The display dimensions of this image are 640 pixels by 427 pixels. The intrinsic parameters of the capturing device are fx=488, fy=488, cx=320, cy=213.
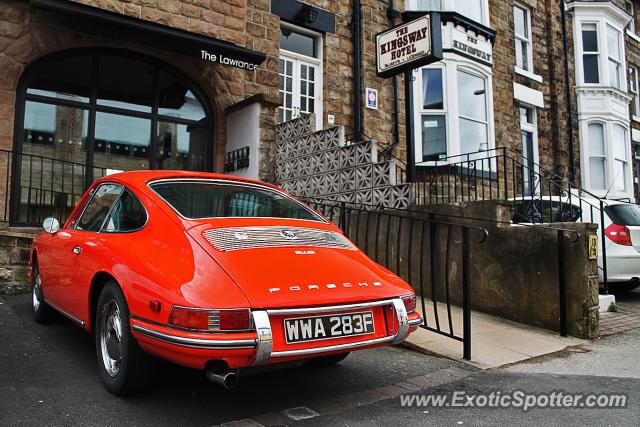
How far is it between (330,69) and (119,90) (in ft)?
15.2

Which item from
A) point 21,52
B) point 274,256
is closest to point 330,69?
point 21,52

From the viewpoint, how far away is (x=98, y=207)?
406 cm

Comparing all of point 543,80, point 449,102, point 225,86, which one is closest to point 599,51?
point 543,80

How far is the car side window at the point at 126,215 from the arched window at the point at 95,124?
172 inches

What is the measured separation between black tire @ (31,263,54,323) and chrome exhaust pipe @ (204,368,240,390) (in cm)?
289

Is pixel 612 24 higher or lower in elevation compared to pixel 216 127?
higher

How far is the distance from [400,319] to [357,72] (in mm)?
9222

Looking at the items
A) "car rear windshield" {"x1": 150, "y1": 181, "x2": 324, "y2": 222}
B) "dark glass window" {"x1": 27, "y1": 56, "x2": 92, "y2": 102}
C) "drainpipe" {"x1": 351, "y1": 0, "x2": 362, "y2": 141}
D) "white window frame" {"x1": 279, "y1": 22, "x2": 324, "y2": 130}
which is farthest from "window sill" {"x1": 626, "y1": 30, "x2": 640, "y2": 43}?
"car rear windshield" {"x1": 150, "y1": 181, "x2": 324, "y2": 222}

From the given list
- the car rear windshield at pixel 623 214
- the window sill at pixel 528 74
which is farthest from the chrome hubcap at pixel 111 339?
the window sill at pixel 528 74

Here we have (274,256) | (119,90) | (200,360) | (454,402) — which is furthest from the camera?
(119,90)

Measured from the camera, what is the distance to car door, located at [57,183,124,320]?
362 centimetres

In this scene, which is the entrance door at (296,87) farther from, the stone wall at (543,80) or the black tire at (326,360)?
the black tire at (326,360)

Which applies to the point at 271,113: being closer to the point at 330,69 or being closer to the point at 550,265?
the point at 330,69

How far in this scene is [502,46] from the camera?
1446 cm
